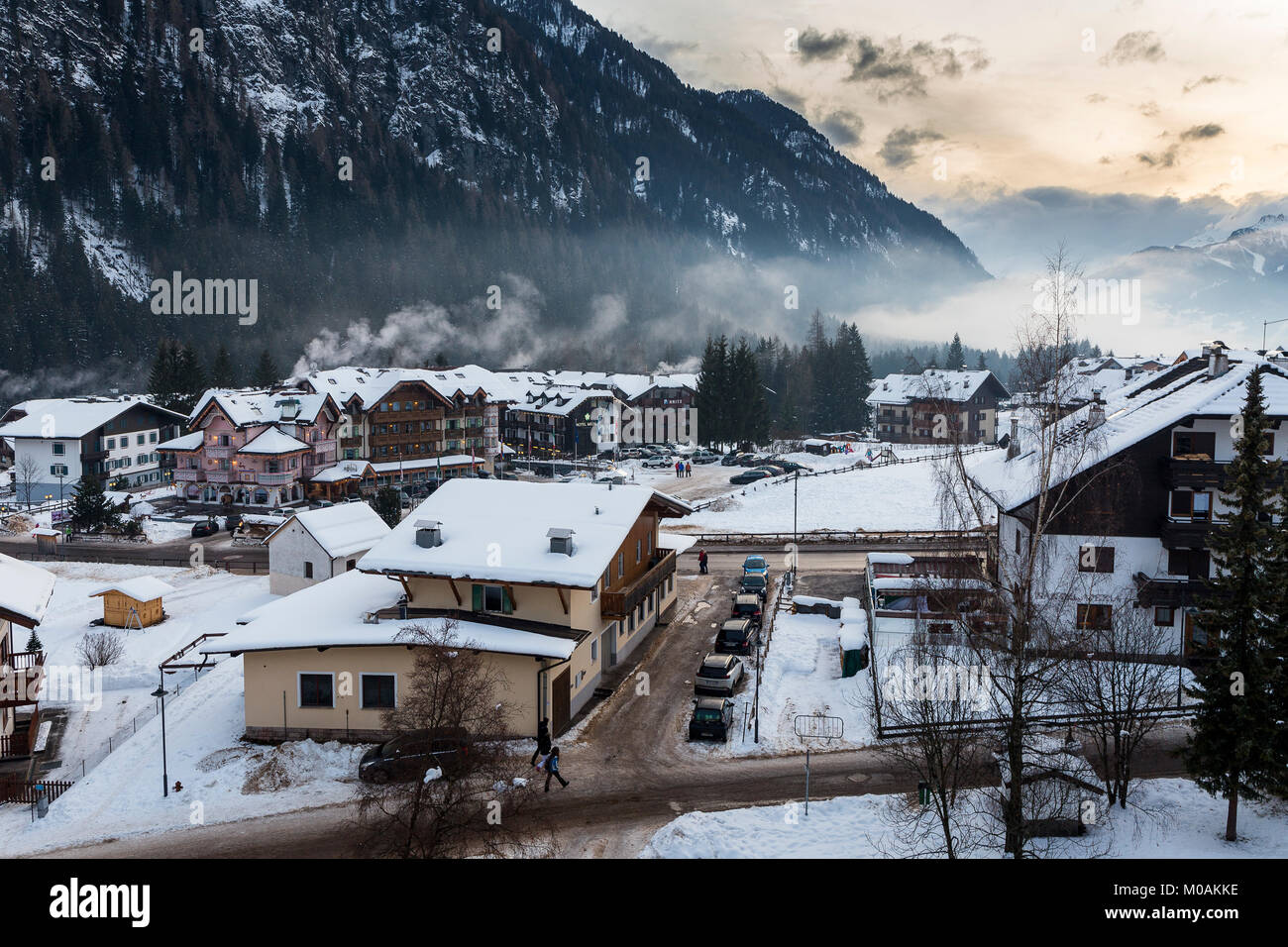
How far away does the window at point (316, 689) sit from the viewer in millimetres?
30000

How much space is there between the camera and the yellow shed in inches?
1774

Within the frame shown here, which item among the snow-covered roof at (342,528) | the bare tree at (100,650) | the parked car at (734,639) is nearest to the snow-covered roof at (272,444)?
the snow-covered roof at (342,528)

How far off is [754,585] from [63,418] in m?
74.2

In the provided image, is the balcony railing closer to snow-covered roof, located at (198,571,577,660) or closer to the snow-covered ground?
snow-covered roof, located at (198,571,577,660)

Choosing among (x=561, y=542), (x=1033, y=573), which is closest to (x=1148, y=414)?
(x=1033, y=573)

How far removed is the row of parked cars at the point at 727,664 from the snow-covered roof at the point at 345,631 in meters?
4.84

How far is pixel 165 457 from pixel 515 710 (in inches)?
3193

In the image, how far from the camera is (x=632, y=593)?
118 feet

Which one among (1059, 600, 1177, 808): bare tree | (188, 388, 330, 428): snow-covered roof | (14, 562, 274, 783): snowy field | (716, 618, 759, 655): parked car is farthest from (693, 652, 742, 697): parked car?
(188, 388, 330, 428): snow-covered roof

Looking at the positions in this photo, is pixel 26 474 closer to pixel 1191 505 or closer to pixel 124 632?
pixel 124 632

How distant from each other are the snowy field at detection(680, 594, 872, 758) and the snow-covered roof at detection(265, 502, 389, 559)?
74.5ft

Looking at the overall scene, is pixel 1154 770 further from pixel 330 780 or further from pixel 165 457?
pixel 165 457

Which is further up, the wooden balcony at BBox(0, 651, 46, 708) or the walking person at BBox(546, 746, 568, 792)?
the wooden balcony at BBox(0, 651, 46, 708)

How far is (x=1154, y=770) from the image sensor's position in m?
26.4
